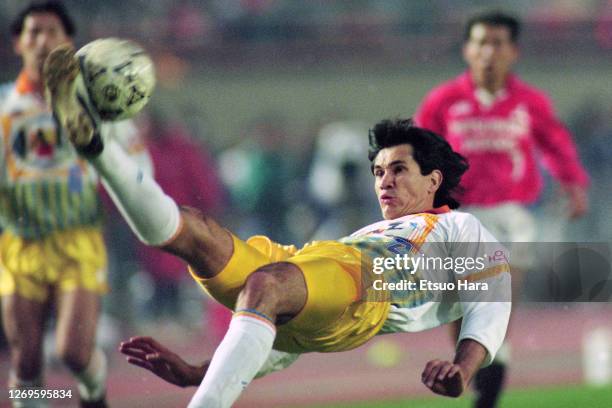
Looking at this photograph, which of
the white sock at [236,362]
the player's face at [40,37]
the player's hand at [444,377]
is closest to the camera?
the white sock at [236,362]

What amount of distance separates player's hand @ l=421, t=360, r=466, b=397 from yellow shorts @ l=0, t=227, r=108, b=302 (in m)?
2.65

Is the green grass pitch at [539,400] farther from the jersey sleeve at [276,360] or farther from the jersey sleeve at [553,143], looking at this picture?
the jersey sleeve at [276,360]

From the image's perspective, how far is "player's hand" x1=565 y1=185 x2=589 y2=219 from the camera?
7867mm

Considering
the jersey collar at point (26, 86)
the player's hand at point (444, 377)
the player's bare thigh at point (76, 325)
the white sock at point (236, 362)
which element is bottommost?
the player's bare thigh at point (76, 325)

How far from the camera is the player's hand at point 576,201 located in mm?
7867

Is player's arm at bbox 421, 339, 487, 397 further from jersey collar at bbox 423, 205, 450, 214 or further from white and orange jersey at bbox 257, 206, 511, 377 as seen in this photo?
jersey collar at bbox 423, 205, 450, 214

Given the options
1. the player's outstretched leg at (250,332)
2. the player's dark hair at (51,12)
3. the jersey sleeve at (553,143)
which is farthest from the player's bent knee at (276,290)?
the jersey sleeve at (553,143)

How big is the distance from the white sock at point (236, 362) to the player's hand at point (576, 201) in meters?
3.73

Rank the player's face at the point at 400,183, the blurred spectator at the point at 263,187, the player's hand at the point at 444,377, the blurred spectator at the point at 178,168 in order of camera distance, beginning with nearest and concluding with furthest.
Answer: the player's hand at the point at 444,377 → the player's face at the point at 400,183 → the blurred spectator at the point at 178,168 → the blurred spectator at the point at 263,187

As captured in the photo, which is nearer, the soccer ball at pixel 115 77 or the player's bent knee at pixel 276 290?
the player's bent knee at pixel 276 290

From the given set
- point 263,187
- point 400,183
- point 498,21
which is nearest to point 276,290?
point 400,183

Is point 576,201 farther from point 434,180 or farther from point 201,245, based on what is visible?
point 201,245

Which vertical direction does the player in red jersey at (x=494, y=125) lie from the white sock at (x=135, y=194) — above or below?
below

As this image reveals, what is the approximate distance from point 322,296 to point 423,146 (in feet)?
3.52
